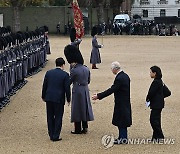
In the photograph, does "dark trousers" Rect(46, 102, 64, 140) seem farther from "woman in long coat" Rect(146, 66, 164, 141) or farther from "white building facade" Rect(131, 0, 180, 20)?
"white building facade" Rect(131, 0, 180, 20)

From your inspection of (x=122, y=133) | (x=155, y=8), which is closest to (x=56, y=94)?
(x=122, y=133)

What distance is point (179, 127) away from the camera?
34.4 feet

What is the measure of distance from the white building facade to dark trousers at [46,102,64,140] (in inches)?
2641

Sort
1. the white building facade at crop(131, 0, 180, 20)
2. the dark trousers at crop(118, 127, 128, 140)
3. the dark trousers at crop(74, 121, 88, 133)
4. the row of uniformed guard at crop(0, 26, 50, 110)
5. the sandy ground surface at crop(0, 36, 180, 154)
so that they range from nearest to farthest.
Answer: the sandy ground surface at crop(0, 36, 180, 154) → the dark trousers at crop(118, 127, 128, 140) → the dark trousers at crop(74, 121, 88, 133) → the row of uniformed guard at crop(0, 26, 50, 110) → the white building facade at crop(131, 0, 180, 20)

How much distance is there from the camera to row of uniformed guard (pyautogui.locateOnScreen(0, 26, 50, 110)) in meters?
13.1

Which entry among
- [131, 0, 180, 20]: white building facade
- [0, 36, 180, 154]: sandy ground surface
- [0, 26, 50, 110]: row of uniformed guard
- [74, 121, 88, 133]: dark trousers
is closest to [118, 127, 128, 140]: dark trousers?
[0, 36, 180, 154]: sandy ground surface

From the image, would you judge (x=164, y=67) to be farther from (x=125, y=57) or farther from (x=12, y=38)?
(x=12, y=38)

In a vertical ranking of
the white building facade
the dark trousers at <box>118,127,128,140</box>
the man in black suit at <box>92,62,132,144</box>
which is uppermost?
the man in black suit at <box>92,62,132,144</box>

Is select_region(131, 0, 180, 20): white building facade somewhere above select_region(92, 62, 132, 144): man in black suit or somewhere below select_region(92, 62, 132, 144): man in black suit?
below

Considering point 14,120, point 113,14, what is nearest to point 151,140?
point 14,120

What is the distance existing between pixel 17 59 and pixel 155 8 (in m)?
62.9

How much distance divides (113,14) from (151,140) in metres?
54.0

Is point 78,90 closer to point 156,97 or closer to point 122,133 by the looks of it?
point 122,133

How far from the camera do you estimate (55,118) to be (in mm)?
9469
